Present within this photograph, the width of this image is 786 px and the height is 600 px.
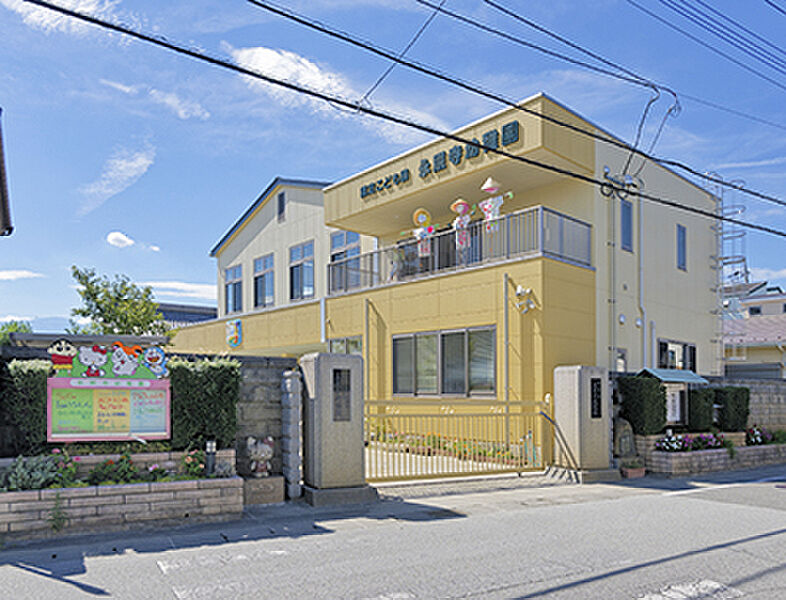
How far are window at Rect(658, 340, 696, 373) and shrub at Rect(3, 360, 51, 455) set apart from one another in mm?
14944

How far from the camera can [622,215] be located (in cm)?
1673

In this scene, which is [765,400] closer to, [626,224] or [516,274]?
[626,224]

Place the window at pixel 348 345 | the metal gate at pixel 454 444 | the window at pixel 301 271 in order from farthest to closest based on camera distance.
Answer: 1. the window at pixel 301 271
2. the window at pixel 348 345
3. the metal gate at pixel 454 444

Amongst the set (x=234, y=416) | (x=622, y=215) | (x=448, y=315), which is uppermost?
(x=622, y=215)

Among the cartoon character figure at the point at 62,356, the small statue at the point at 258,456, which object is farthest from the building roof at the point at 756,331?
the cartoon character figure at the point at 62,356

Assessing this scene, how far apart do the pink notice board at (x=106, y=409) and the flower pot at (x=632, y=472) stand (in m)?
8.31

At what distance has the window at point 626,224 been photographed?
16625 millimetres

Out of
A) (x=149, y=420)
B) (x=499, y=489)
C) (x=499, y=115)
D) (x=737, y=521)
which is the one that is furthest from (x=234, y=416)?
(x=499, y=115)

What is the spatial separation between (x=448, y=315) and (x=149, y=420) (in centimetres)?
882

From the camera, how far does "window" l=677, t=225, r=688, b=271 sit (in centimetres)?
1913

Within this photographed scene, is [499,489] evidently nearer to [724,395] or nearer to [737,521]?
[737,521]

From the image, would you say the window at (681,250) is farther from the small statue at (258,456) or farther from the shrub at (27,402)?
the shrub at (27,402)

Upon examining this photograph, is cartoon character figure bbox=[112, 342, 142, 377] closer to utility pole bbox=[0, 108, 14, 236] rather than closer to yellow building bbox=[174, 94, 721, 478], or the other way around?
utility pole bbox=[0, 108, 14, 236]

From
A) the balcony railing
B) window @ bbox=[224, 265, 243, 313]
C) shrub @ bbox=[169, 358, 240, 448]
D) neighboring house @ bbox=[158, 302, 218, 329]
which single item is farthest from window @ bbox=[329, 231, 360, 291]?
neighboring house @ bbox=[158, 302, 218, 329]
